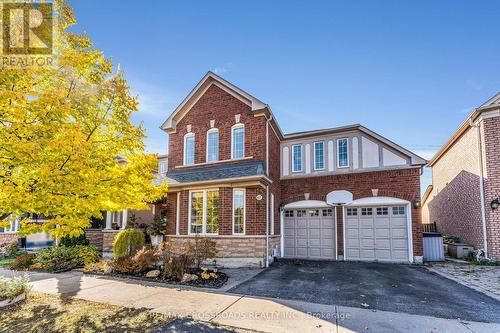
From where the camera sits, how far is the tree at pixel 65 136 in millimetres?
5336

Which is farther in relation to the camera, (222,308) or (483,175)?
(483,175)

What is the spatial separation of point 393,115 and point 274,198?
28.0ft

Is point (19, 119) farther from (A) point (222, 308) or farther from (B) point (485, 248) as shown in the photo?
(B) point (485, 248)

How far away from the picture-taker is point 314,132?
1523 cm

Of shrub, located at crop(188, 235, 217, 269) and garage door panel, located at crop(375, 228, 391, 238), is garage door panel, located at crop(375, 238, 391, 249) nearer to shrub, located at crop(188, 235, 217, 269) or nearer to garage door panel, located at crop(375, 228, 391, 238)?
garage door panel, located at crop(375, 228, 391, 238)

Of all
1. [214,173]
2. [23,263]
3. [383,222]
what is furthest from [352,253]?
[23,263]

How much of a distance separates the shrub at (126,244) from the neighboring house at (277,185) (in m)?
1.84

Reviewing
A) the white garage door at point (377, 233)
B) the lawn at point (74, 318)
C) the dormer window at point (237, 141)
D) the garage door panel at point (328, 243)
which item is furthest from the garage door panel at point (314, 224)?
the lawn at point (74, 318)

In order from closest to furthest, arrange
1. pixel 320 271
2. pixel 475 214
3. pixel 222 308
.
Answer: pixel 222 308 < pixel 320 271 < pixel 475 214

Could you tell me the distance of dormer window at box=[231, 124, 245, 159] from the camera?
13773 mm

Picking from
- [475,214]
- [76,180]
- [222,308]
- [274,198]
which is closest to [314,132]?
[274,198]

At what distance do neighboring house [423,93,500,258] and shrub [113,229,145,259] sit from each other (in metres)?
16.1

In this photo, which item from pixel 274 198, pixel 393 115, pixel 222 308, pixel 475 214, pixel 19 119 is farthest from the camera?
pixel 393 115

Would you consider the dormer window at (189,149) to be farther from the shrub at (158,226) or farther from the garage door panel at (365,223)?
the garage door panel at (365,223)
